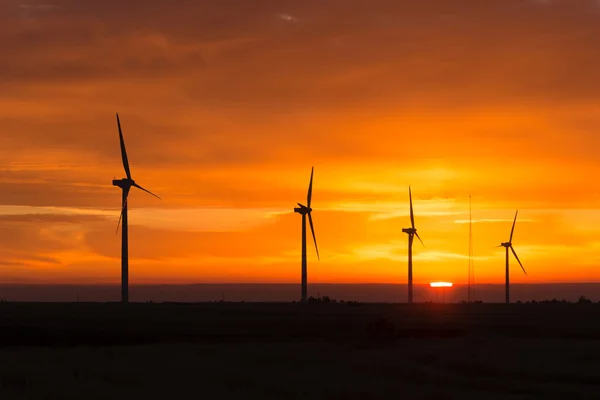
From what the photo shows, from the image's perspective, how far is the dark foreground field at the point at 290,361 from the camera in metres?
49.1

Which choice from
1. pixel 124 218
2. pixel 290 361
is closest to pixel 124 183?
pixel 124 218

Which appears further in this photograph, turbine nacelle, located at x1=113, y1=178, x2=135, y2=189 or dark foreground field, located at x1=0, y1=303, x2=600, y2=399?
turbine nacelle, located at x1=113, y1=178, x2=135, y2=189

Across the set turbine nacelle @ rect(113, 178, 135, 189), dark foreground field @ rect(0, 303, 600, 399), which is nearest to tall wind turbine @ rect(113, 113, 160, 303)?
turbine nacelle @ rect(113, 178, 135, 189)

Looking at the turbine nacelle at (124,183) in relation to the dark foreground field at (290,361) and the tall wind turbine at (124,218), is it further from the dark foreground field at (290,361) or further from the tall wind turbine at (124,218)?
the dark foreground field at (290,361)

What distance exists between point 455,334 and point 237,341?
80.0 ft

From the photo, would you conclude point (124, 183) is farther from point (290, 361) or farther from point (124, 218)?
point (290, 361)

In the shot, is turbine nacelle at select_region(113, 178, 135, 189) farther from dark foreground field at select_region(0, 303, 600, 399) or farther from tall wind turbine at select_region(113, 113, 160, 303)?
dark foreground field at select_region(0, 303, 600, 399)

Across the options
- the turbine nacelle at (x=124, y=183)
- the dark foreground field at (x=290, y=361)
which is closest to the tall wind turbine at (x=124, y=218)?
the turbine nacelle at (x=124, y=183)

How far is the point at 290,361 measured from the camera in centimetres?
6384

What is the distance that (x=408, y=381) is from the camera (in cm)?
5572

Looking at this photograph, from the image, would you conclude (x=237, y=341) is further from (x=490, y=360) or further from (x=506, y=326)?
(x=506, y=326)

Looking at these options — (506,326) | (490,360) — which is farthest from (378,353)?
(506,326)

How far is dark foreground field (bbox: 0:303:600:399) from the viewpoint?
49.1m

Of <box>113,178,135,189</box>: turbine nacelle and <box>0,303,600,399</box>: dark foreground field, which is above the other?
<box>113,178,135,189</box>: turbine nacelle
